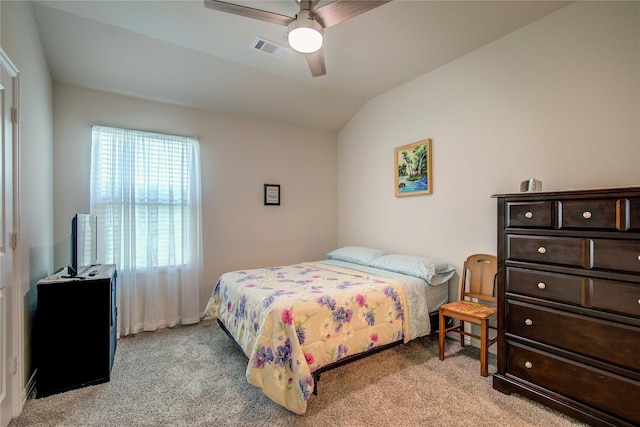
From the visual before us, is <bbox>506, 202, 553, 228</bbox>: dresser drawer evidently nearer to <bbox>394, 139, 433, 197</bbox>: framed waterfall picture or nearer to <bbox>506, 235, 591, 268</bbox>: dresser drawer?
<bbox>506, 235, 591, 268</bbox>: dresser drawer

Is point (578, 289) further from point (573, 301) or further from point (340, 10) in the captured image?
point (340, 10)

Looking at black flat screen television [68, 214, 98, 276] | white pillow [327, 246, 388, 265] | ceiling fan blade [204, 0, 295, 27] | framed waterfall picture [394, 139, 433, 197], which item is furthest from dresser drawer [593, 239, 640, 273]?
black flat screen television [68, 214, 98, 276]

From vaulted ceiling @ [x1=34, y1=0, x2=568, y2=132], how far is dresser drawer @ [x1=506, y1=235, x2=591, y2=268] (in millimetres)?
1870

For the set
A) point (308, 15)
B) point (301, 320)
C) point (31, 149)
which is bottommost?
point (301, 320)

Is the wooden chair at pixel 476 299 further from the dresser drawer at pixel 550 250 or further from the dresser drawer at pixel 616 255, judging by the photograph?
the dresser drawer at pixel 616 255

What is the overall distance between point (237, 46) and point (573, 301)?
338 cm

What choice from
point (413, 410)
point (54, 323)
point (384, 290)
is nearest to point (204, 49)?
point (54, 323)

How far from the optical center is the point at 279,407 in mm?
2004

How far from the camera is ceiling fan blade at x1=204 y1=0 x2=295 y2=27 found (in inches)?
72.2

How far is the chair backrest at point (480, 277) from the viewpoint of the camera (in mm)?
2770

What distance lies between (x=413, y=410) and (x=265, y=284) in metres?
1.48

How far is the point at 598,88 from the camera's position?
2.21 meters

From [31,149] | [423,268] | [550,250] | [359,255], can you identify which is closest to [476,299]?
[423,268]

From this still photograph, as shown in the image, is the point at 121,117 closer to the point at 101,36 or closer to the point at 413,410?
the point at 101,36
